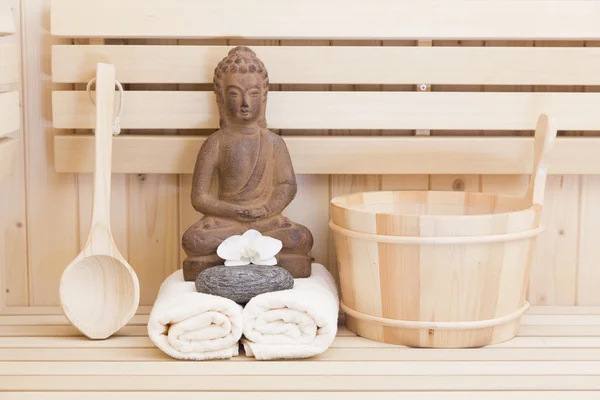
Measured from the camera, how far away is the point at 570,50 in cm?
179

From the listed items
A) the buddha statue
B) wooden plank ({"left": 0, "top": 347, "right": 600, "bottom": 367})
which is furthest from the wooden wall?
wooden plank ({"left": 0, "top": 347, "right": 600, "bottom": 367})

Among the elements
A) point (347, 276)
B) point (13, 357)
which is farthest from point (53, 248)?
point (347, 276)

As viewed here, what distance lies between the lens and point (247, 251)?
1597mm

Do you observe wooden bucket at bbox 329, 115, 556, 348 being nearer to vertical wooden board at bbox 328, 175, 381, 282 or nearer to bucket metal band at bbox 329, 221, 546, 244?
bucket metal band at bbox 329, 221, 546, 244

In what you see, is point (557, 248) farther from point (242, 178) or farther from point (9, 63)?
point (9, 63)

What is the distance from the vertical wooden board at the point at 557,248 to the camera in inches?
73.7

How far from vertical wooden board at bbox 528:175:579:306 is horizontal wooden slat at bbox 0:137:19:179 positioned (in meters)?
1.19

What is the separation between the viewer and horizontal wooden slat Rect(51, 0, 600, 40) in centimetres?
177
